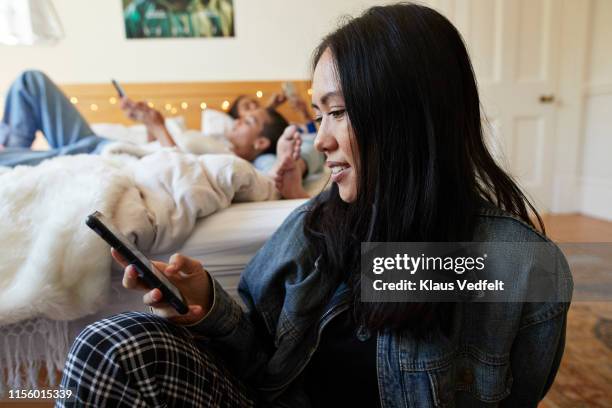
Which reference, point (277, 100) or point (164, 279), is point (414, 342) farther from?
point (277, 100)

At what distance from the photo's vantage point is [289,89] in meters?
2.57

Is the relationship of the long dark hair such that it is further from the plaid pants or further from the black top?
the plaid pants

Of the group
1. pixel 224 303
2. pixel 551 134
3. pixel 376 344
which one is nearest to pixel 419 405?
pixel 376 344

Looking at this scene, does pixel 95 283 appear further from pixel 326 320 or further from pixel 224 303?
pixel 326 320

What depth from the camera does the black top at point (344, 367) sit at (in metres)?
0.57

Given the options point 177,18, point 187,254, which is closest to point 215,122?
point 177,18

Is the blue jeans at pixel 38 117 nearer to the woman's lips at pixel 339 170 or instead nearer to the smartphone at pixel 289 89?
the woman's lips at pixel 339 170

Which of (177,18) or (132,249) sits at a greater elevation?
(177,18)

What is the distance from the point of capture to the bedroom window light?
1537 millimetres

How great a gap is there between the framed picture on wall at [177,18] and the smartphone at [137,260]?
2.39 meters

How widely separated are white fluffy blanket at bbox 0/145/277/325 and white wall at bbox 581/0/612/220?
8.73ft

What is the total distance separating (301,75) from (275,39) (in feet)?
0.90

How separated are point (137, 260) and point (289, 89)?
223cm

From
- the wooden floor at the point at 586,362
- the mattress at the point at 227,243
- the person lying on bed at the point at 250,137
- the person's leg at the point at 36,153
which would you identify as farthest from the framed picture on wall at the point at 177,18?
the wooden floor at the point at 586,362
